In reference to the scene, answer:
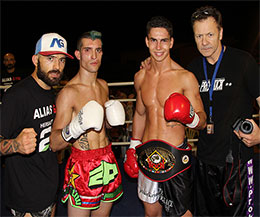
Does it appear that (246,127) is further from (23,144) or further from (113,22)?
(113,22)

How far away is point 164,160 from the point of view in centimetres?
192

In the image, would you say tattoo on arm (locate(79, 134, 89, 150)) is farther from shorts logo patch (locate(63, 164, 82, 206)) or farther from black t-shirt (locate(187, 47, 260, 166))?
black t-shirt (locate(187, 47, 260, 166))

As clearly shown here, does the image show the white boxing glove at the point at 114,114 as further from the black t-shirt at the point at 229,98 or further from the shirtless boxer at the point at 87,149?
the black t-shirt at the point at 229,98

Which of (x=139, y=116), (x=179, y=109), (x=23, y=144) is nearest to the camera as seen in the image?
(x=23, y=144)

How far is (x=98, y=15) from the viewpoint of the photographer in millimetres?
9938

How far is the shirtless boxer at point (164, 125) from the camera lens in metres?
1.91

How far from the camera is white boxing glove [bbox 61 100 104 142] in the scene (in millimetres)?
1647

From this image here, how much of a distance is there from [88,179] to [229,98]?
4.30 ft

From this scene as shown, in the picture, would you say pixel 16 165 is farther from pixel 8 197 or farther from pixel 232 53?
pixel 232 53

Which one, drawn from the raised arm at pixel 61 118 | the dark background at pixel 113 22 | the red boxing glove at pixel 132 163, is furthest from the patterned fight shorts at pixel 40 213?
the dark background at pixel 113 22

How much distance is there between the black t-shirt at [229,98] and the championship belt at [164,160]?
0.68ft

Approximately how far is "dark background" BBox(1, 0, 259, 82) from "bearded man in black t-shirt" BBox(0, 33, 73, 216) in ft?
23.9

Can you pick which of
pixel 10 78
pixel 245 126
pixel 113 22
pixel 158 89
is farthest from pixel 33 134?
pixel 113 22

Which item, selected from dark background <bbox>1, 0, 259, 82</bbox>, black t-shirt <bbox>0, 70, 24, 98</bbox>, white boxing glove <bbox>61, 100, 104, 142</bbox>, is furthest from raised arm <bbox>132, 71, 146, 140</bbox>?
dark background <bbox>1, 0, 259, 82</bbox>
